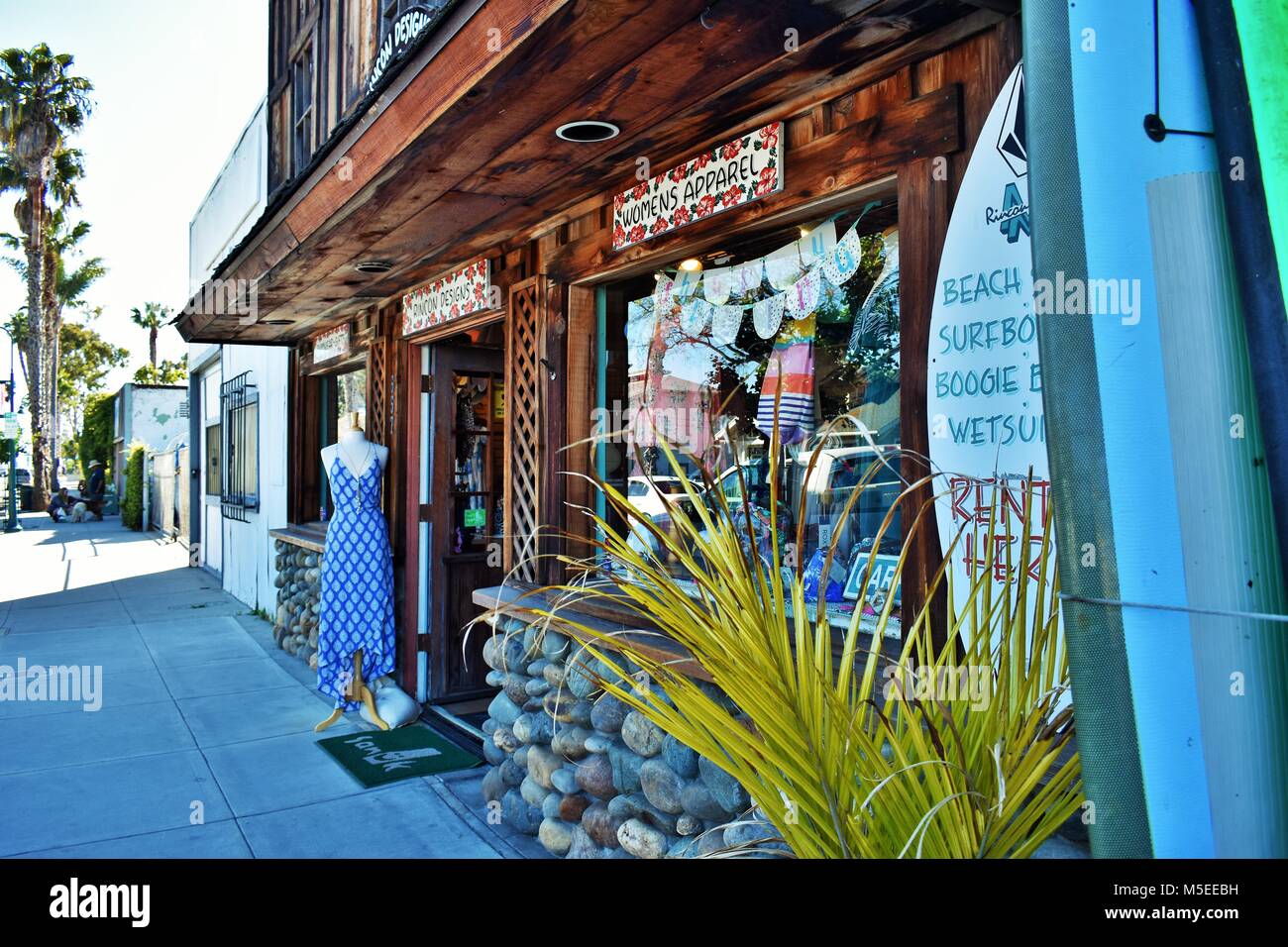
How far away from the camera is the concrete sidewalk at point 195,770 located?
3.62 meters

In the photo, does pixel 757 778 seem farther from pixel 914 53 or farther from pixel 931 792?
pixel 914 53

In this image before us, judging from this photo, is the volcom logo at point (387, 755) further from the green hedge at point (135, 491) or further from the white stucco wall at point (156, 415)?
the white stucco wall at point (156, 415)

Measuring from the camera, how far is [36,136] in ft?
71.1

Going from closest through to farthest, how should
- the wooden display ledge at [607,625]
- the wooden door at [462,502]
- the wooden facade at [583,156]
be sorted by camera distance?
1. the wooden facade at [583,156]
2. the wooden display ledge at [607,625]
3. the wooden door at [462,502]

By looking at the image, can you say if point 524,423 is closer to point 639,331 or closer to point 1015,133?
point 639,331

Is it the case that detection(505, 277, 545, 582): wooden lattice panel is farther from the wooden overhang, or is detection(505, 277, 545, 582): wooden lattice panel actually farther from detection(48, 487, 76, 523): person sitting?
detection(48, 487, 76, 523): person sitting

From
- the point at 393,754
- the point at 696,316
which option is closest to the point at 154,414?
the point at 393,754

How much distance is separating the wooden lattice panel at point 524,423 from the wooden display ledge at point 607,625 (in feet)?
0.71

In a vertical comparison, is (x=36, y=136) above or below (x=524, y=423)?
above

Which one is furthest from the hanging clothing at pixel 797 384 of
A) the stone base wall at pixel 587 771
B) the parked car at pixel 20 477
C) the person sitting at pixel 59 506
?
the parked car at pixel 20 477

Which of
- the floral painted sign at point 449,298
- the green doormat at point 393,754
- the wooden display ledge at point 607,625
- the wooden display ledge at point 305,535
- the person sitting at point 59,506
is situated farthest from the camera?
the person sitting at point 59,506

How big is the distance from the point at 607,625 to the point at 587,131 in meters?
1.74
